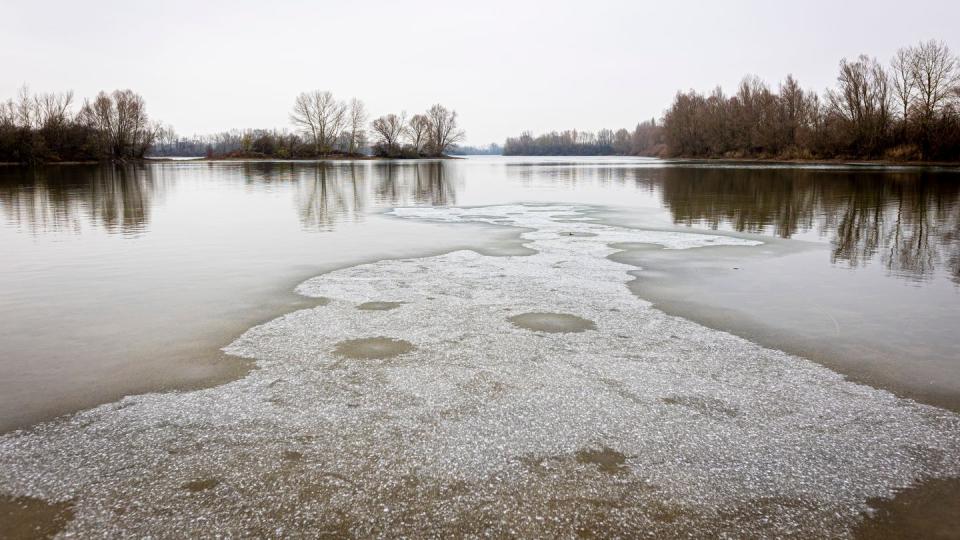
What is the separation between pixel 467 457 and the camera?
389cm

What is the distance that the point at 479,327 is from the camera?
6621mm

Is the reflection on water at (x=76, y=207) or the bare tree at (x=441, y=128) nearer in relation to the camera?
the reflection on water at (x=76, y=207)

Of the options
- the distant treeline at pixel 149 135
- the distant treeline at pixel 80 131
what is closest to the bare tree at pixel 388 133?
the distant treeline at pixel 149 135

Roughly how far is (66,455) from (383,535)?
2.40 m

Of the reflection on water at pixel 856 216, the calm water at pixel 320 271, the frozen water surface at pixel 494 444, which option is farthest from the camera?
the reflection on water at pixel 856 216

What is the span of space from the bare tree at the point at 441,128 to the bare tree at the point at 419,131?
1.39 m

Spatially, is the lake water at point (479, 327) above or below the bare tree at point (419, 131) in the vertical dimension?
below

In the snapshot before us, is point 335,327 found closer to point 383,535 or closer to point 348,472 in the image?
point 348,472

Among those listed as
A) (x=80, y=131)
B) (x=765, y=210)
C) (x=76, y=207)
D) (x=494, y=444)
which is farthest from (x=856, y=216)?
(x=80, y=131)

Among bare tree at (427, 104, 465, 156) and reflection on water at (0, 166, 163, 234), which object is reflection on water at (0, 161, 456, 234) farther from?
bare tree at (427, 104, 465, 156)

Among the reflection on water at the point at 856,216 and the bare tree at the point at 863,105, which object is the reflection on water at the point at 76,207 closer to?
the reflection on water at the point at 856,216

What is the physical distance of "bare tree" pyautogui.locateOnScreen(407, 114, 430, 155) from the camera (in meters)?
122

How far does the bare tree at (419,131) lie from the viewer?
12185 cm

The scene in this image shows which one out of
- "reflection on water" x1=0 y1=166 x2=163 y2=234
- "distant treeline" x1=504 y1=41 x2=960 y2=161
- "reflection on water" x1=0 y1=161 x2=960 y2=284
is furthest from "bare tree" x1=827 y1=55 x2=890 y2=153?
"reflection on water" x1=0 y1=166 x2=163 y2=234
